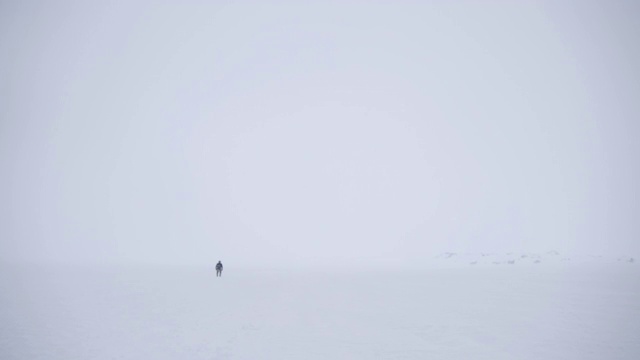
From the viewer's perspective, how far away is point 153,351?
11.9 meters

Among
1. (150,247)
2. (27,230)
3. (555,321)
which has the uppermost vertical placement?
(27,230)

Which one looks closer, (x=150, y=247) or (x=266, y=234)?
(x=150, y=247)

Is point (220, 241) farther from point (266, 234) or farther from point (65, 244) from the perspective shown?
point (65, 244)

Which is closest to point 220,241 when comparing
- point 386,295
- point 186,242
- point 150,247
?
point 186,242

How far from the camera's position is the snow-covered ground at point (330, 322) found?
38.8 ft

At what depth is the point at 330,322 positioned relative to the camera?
15.6 metres

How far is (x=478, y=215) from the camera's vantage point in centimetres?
19812

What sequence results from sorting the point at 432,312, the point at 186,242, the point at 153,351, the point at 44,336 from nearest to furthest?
the point at 153,351 → the point at 44,336 → the point at 432,312 → the point at 186,242

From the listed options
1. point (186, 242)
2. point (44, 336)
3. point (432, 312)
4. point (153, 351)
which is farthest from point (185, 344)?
point (186, 242)

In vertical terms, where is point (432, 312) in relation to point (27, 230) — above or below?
below

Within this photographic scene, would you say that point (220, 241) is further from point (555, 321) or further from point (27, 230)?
point (555, 321)

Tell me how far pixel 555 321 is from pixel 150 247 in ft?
409

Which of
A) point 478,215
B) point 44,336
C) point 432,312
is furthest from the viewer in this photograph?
point 478,215

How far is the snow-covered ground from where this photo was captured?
11.8m
